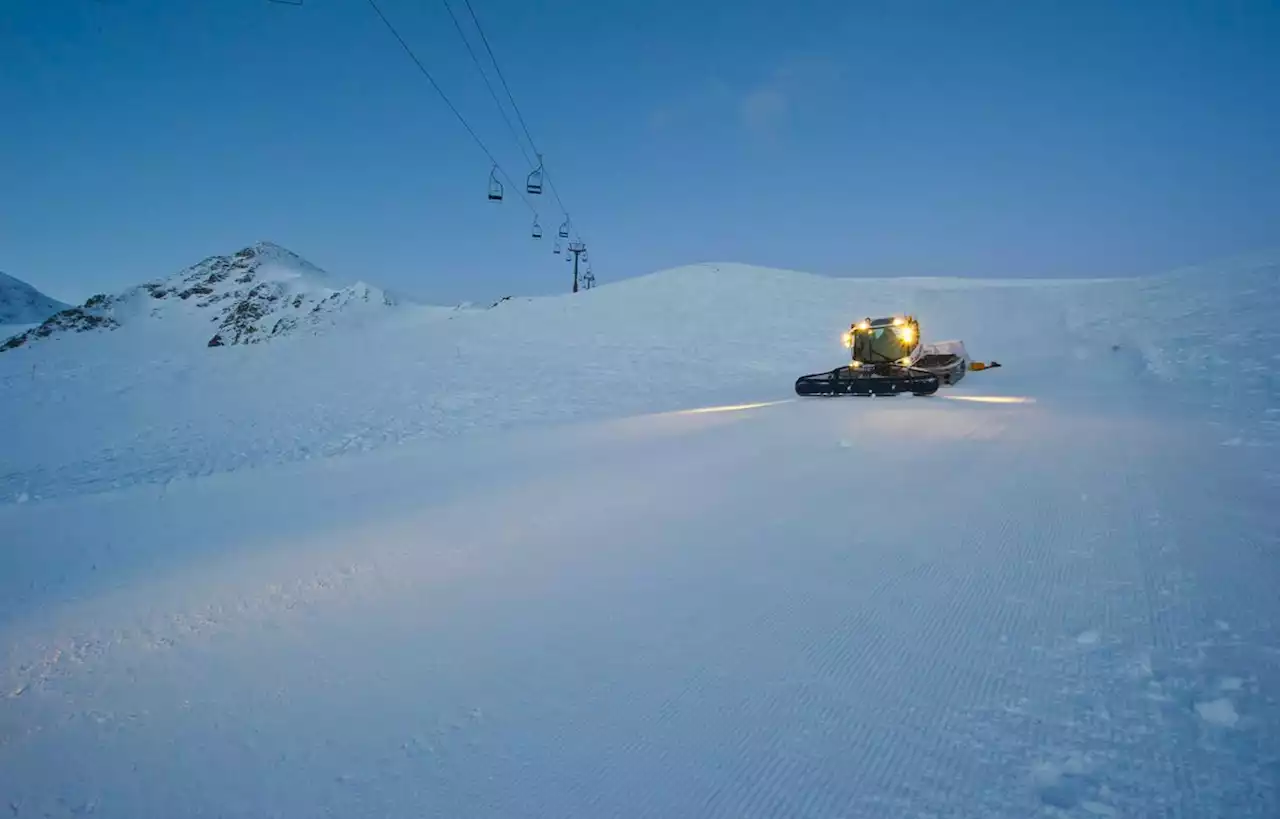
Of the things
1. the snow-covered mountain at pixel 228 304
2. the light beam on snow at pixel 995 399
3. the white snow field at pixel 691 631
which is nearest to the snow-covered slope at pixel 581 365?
the light beam on snow at pixel 995 399

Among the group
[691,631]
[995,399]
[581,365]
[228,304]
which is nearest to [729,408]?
[995,399]

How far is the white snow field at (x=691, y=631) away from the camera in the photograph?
2.51 metres

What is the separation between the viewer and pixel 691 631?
3680 millimetres

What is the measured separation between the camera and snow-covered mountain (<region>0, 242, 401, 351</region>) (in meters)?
139

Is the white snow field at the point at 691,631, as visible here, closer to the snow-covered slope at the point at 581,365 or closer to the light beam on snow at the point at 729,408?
the light beam on snow at the point at 729,408

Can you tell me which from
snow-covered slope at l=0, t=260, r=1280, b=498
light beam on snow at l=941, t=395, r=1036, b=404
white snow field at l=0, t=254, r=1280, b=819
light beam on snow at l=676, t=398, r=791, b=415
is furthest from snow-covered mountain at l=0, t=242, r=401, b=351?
white snow field at l=0, t=254, r=1280, b=819

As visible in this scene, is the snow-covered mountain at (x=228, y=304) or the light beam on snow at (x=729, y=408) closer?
the light beam on snow at (x=729, y=408)

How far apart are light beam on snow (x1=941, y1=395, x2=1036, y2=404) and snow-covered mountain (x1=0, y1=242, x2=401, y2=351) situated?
12501 centimetres

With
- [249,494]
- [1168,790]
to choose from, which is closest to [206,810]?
[1168,790]

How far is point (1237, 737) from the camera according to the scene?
246cm

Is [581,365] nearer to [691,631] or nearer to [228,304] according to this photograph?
[691,631]

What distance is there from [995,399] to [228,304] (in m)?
190

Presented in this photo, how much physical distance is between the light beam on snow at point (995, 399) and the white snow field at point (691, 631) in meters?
2.24

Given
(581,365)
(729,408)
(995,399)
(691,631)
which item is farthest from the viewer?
(581,365)
